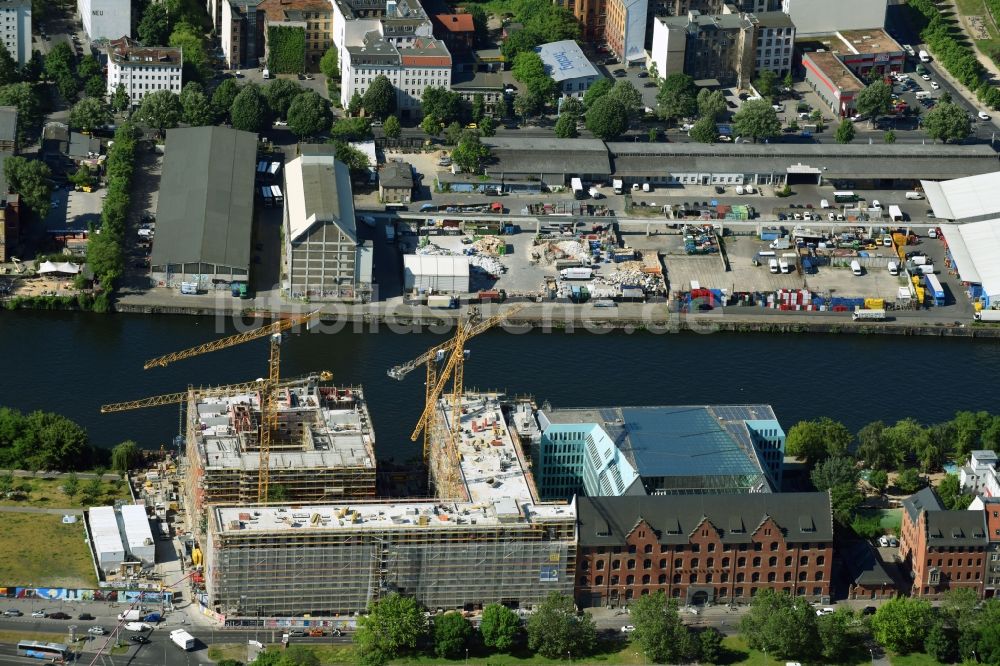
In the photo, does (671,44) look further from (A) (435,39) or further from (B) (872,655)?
(B) (872,655)

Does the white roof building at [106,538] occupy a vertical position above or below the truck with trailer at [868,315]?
below

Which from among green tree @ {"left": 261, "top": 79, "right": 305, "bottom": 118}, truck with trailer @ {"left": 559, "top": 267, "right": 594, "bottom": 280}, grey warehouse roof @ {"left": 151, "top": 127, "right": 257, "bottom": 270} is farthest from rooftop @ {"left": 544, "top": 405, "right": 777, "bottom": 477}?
green tree @ {"left": 261, "top": 79, "right": 305, "bottom": 118}

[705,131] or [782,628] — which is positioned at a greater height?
[705,131]

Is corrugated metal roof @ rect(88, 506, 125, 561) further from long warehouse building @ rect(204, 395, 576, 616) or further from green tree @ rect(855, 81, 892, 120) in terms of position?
green tree @ rect(855, 81, 892, 120)

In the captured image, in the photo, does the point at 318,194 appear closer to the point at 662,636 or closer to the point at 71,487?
the point at 71,487

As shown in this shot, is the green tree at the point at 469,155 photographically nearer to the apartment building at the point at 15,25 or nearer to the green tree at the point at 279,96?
the green tree at the point at 279,96

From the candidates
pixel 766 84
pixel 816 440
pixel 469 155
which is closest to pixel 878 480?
pixel 816 440

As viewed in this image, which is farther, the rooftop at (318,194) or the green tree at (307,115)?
the green tree at (307,115)

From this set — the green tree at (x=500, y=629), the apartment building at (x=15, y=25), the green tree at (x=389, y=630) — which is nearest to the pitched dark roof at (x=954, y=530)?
the green tree at (x=500, y=629)
